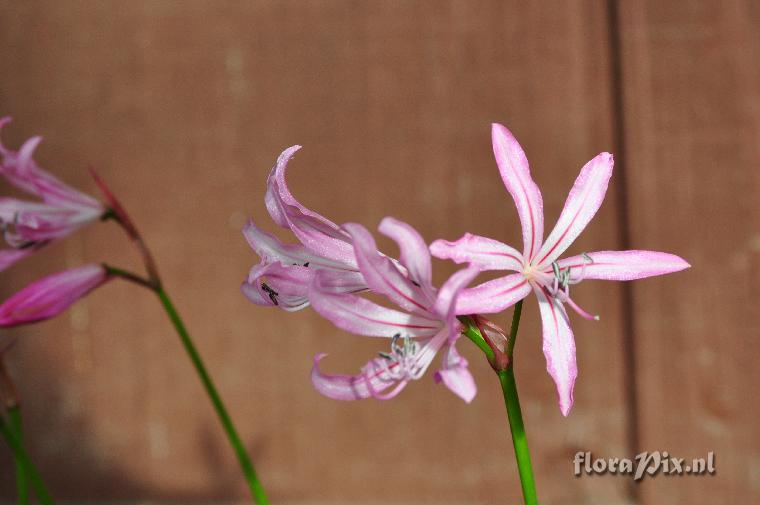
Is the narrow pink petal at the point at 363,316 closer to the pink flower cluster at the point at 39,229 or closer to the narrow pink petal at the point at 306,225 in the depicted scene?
the narrow pink petal at the point at 306,225

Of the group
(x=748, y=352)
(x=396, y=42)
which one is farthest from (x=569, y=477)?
(x=396, y=42)

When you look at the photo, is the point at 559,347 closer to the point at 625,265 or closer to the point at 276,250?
the point at 625,265

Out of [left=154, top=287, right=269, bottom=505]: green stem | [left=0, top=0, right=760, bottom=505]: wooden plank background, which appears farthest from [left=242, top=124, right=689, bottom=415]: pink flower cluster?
[left=0, top=0, right=760, bottom=505]: wooden plank background

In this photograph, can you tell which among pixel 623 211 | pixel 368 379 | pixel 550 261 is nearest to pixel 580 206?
pixel 550 261

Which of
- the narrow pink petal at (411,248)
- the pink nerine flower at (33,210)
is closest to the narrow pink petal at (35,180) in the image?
the pink nerine flower at (33,210)

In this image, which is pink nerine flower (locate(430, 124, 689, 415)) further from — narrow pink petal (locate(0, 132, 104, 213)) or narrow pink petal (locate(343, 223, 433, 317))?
narrow pink petal (locate(0, 132, 104, 213))
